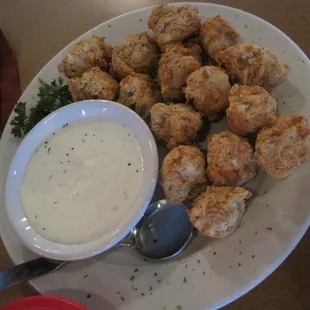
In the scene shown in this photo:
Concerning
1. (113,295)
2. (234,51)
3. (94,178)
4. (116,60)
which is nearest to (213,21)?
(234,51)

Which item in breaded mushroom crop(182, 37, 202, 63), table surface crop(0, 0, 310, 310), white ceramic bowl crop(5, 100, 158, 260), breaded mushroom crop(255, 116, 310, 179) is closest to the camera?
breaded mushroom crop(255, 116, 310, 179)

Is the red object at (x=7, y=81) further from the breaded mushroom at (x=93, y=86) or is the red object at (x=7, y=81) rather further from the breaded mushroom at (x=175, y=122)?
the breaded mushroom at (x=175, y=122)

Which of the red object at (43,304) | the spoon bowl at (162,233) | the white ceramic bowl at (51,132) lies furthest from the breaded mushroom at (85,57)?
the red object at (43,304)

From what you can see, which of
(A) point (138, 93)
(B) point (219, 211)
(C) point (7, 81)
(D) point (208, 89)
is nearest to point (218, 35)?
(D) point (208, 89)

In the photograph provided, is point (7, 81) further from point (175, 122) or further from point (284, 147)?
point (284, 147)

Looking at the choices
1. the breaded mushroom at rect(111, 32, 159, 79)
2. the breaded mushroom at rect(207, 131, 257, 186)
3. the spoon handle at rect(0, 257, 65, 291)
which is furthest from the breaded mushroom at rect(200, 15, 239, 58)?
the spoon handle at rect(0, 257, 65, 291)

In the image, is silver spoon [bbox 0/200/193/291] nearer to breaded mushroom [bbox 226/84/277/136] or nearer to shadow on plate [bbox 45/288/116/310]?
shadow on plate [bbox 45/288/116/310]

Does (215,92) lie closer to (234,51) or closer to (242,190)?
(234,51)
